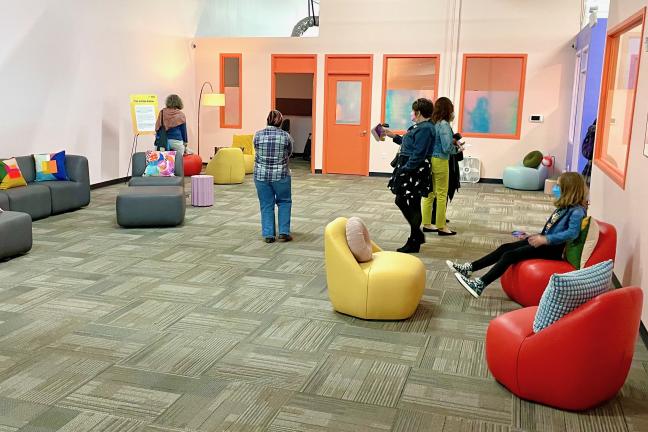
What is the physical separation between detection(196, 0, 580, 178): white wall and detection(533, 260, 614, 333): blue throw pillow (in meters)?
8.67

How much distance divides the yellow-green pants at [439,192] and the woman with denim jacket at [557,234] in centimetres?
202

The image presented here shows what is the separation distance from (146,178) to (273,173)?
7.74ft

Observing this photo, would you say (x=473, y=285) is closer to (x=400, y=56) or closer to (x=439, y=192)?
(x=439, y=192)

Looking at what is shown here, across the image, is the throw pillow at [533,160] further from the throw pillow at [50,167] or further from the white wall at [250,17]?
the throw pillow at [50,167]

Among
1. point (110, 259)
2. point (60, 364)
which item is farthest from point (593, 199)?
point (60, 364)

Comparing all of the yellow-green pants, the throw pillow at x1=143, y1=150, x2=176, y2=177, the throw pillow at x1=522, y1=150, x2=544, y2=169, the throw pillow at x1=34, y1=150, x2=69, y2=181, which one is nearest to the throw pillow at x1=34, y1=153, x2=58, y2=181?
the throw pillow at x1=34, y1=150, x2=69, y2=181

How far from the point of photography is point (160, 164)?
317 inches

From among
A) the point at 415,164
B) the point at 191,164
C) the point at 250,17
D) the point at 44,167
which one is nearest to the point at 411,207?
the point at 415,164

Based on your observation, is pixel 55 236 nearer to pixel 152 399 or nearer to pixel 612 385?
pixel 152 399

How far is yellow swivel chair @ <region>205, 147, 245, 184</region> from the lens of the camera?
10562 millimetres

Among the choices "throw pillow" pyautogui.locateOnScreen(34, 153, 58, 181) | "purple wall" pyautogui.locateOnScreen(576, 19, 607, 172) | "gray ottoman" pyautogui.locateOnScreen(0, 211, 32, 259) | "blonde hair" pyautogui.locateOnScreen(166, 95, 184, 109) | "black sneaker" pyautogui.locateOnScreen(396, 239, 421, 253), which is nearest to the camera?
"gray ottoman" pyautogui.locateOnScreen(0, 211, 32, 259)

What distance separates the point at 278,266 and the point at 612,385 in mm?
3126

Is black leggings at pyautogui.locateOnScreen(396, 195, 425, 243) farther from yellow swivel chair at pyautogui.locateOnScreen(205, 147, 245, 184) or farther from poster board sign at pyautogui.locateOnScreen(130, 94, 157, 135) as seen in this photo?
poster board sign at pyautogui.locateOnScreen(130, 94, 157, 135)

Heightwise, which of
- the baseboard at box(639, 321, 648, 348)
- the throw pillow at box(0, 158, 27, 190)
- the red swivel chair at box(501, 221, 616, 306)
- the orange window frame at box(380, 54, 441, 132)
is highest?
the orange window frame at box(380, 54, 441, 132)
